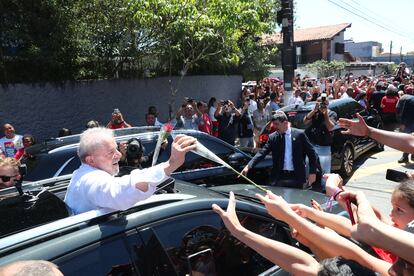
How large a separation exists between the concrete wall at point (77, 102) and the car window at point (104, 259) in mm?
8066

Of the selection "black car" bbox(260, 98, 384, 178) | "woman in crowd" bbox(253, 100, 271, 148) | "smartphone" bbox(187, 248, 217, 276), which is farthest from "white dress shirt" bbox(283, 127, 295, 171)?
"woman in crowd" bbox(253, 100, 271, 148)

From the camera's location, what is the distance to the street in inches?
278

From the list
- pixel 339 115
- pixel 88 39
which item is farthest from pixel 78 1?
pixel 339 115

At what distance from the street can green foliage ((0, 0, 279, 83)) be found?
13.3 ft

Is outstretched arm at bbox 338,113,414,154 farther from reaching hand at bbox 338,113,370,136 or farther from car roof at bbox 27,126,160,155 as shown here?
car roof at bbox 27,126,160,155

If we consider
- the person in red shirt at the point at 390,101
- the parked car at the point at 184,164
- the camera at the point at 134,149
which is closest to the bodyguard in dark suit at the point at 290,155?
the parked car at the point at 184,164

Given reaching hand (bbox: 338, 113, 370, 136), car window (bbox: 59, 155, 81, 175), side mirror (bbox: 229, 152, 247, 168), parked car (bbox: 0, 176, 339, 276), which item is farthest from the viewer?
side mirror (bbox: 229, 152, 247, 168)

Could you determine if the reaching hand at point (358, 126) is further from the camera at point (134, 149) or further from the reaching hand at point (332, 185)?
the camera at point (134, 149)

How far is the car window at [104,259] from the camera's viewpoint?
6.15 ft

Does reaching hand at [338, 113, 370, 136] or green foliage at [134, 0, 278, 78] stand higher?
green foliage at [134, 0, 278, 78]

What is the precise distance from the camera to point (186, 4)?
8.94 meters

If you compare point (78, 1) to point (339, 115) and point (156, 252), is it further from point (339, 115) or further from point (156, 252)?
point (156, 252)

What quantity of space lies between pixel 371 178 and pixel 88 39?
24.4ft

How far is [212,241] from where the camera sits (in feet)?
8.24
